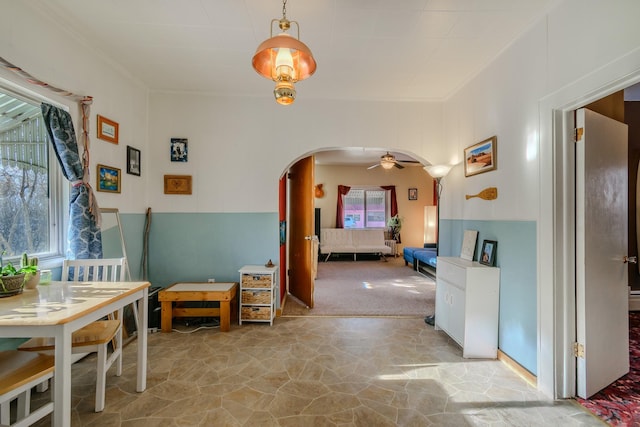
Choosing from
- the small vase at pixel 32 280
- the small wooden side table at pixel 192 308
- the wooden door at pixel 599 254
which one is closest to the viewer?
the small vase at pixel 32 280

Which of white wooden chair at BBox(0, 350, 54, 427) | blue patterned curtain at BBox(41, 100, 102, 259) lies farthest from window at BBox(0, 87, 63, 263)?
white wooden chair at BBox(0, 350, 54, 427)

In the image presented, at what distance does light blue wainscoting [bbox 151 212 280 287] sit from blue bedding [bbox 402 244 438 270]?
11.2 ft

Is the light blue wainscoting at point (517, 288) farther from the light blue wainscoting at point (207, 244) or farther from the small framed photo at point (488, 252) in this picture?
the light blue wainscoting at point (207, 244)

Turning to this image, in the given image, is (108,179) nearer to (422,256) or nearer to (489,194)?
(489,194)

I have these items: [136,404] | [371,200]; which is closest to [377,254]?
[371,200]

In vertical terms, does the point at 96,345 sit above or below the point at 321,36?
below

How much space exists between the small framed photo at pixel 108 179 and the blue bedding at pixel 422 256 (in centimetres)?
503

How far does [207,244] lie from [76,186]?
1464 mm

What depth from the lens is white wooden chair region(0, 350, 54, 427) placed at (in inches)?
49.4

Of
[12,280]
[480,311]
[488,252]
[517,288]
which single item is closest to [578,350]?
[517,288]

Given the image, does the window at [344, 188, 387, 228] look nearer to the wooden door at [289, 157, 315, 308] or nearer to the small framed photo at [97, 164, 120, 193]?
the wooden door at [289, 157, 315, 308]

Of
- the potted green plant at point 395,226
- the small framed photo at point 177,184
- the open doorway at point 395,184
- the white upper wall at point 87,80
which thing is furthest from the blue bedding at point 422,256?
the white upper wall at point 87,80

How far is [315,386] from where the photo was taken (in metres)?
2.09

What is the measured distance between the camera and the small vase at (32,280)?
1717 millimetres
